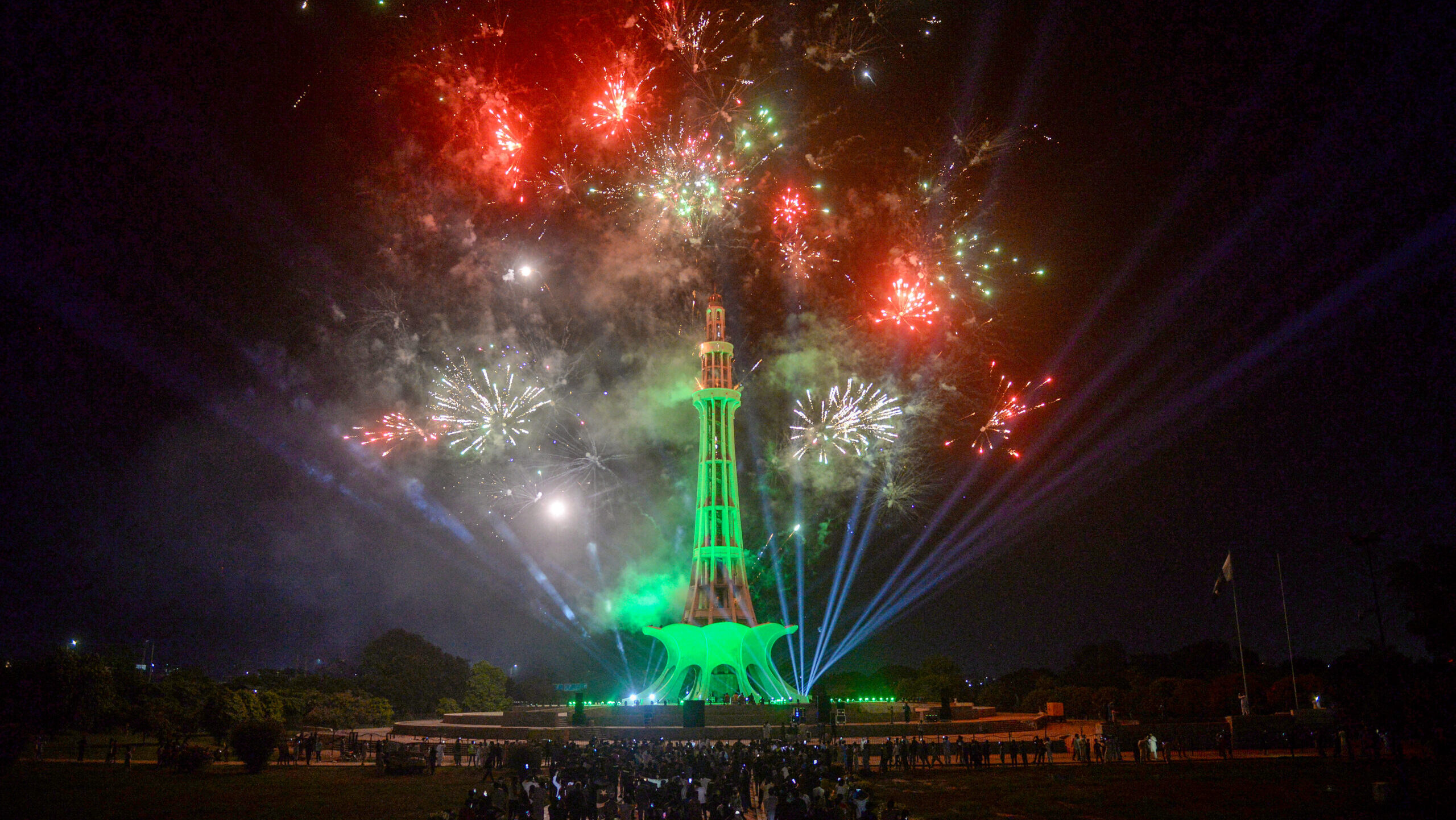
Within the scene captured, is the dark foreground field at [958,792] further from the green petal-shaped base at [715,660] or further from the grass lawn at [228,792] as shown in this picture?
the green petal-shaped base at [715,660]

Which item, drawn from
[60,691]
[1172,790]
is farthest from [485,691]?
[1172,790]

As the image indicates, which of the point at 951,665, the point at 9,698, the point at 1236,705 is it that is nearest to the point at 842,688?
the point at 951,665

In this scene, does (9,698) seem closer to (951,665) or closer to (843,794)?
(843,794)

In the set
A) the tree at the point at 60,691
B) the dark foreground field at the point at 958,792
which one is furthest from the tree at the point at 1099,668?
the tree at the point at 60,691

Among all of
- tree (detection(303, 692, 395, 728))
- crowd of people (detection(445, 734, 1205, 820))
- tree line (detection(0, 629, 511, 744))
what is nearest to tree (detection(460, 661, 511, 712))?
tree line (detection(0, 629, 511, 744))

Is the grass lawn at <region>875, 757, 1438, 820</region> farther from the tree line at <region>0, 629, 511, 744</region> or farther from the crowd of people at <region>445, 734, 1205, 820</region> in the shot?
the tree line at <region>0, 629, 511, 744</region>

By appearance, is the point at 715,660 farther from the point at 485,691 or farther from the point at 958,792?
the point at 958,792
